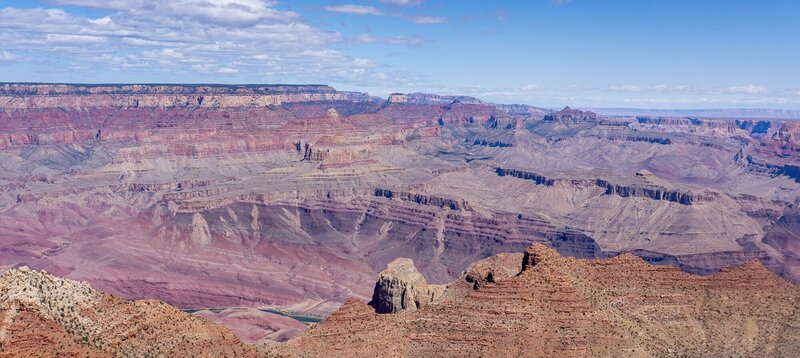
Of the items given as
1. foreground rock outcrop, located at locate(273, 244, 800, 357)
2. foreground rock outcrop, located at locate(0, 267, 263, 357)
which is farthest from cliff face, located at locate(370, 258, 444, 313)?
foreground rock outcrop, located at locate(0, 267, 263, 357)

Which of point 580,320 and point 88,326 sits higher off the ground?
point 88,326

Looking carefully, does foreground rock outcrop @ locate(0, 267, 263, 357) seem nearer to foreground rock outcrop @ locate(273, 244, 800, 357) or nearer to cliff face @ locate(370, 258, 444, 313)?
foreground rock outcrop @ locate(273, 244, 800, 357)

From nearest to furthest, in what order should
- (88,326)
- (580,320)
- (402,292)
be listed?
1. (88,326)
2. (580,320)
3. (402,292)

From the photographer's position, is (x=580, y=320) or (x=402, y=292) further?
(x=402, y=292)

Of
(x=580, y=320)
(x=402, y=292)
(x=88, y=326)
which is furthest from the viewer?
(x=402, y=292)

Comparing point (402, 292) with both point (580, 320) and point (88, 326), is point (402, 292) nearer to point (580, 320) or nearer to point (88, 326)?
point (580, 320)

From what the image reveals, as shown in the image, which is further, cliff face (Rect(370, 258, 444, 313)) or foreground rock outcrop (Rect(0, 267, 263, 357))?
cliff face (Rect(370, 258, 444, 313))

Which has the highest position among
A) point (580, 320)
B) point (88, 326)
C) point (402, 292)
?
point (88, 326)

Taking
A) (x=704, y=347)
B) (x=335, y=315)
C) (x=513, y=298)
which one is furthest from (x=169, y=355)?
(x=704, y=347)

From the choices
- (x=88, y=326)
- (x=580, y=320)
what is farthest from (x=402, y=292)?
(x=88, y=326)
